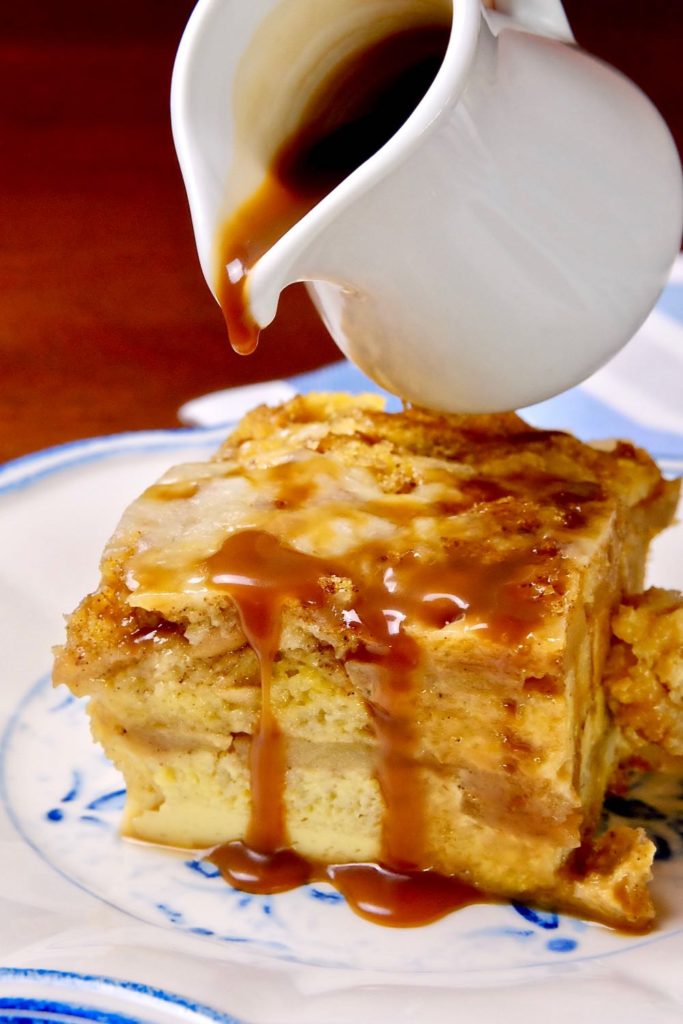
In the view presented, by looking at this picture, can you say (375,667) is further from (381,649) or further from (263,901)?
(263,901)

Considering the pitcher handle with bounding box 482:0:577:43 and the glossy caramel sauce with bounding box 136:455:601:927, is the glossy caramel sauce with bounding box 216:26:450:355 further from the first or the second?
the glossy caramel sauce with bounding box 136:455:601:927

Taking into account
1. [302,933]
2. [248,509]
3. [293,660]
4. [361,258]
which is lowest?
[302,933]

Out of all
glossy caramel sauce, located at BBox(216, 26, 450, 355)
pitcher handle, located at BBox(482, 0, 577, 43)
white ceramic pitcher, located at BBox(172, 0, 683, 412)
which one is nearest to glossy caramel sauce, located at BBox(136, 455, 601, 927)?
white ceramic pitcher, located at BBox(172, 0, 683, 412)

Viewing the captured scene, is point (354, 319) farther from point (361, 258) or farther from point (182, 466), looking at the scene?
point (182, 466)

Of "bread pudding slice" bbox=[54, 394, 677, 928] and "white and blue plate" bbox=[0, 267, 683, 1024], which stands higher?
"bread pudding slice" bbox=[54, 394, 677, 928]

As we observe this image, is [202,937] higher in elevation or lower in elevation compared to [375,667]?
lower

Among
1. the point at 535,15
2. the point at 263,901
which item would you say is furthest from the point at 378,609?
the point at 535,15

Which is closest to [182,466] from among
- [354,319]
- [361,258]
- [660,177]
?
[354,319]
